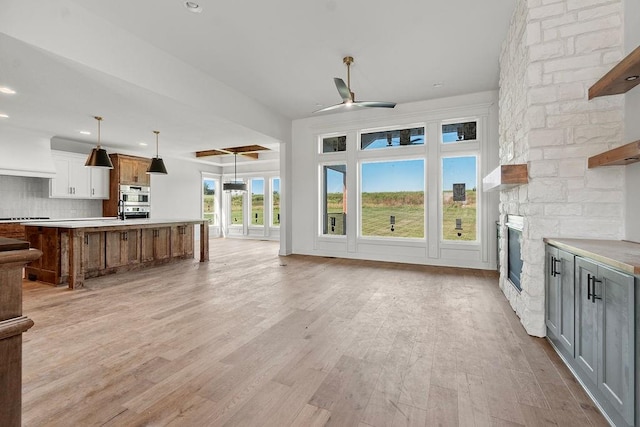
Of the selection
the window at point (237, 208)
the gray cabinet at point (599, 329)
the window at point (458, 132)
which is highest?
the window at point (458, 132)

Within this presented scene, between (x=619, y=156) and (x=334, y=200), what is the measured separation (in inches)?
210

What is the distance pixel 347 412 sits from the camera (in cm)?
175

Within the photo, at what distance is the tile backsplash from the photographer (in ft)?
21.5

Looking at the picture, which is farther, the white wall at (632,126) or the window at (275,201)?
the window at (275,201)

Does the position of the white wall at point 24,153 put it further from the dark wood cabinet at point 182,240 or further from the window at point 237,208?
the window at point 237,208

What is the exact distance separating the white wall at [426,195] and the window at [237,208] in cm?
457

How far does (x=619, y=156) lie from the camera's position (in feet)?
6.95

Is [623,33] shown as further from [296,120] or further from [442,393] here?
[296,120]

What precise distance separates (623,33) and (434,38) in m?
1.90

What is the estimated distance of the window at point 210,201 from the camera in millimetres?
11211

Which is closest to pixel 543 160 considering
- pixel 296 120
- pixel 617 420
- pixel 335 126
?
pixel 617 420

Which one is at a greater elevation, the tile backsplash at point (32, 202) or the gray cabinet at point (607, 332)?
the tile backsplash at point (32, 202)

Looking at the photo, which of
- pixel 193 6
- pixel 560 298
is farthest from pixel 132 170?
pixel 560 298

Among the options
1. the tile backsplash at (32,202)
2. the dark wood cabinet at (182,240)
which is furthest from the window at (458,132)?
the tile backsplash at (32,202)
